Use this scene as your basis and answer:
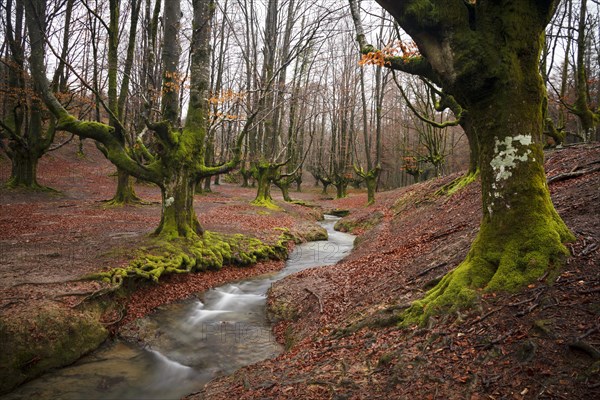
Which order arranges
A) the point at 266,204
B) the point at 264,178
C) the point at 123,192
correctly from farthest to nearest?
1. the point at 264,178
2. the point at 266,204
3. the point at 123,192

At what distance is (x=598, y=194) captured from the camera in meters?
5.69

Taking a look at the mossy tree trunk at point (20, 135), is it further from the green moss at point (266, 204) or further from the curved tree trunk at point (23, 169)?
the green moss at point (266, 204)

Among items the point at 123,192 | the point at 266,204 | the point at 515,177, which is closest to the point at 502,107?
the point at 515,177

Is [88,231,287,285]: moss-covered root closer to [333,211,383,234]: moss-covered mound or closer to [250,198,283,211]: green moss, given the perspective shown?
[333,211,383,234]: moss-covered mound

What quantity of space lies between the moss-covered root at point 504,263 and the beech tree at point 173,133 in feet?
22.7

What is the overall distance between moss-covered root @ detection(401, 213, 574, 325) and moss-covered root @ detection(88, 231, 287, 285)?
6159mm

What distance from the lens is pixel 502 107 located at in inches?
155

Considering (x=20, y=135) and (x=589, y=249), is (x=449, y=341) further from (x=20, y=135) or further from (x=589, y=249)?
(x=20, y=135)

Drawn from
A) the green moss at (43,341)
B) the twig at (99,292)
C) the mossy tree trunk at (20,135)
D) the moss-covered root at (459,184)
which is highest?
the mossy tree trunk at (20,135)

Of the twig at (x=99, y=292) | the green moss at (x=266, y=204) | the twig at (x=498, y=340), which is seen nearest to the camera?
the twig at (x=498, y=340)

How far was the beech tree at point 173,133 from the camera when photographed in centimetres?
953

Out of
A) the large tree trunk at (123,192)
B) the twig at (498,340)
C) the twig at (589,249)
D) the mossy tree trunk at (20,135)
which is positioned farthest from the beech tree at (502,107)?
the mossy tree trunk at (20,135)

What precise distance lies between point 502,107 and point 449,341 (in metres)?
2.72

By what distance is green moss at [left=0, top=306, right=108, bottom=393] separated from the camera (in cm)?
496
